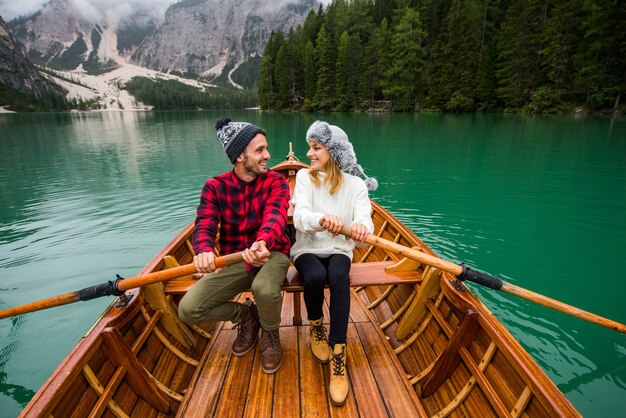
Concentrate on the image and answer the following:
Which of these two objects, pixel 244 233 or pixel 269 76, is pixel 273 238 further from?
pixel 269 76

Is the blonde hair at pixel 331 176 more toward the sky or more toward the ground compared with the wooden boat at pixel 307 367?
more toward the sky

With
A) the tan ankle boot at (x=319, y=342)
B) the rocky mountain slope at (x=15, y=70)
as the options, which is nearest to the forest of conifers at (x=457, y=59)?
the tan ankle boot at (x=319, y=342)

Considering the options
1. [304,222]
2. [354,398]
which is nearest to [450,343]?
[354,398]

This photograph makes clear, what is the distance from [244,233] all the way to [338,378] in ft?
4.90

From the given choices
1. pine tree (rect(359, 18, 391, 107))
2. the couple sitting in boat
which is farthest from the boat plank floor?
pine tree (rect(359, 18, 391, 107))

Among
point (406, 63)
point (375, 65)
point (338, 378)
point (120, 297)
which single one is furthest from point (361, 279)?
point (375, 65)

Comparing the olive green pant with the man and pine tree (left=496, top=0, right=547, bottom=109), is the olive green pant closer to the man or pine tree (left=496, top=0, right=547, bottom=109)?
the man

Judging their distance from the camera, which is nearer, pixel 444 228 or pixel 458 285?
pixel 458 285

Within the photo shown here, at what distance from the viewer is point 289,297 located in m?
4.30

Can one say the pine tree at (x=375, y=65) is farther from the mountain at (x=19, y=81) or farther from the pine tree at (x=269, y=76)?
the mountain at (x=19, y=81)

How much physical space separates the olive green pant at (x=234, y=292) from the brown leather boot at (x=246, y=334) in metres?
0.18

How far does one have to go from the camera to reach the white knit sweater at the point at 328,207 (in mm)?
2988

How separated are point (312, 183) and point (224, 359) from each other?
6.23 ft

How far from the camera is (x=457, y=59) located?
44.4 m
